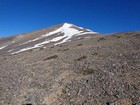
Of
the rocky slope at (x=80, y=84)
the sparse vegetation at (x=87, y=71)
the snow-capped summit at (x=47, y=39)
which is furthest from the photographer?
the snow-capped summit at (x=47, y=39)

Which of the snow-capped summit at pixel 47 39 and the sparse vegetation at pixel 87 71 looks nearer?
the sparse vegetation at pixel 87 71

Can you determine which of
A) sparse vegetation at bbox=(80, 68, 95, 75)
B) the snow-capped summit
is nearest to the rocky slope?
sparse vegetation at bbox=(80, 68, 95, 75)

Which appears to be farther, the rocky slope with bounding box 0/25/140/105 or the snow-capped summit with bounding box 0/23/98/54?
the snow-capped summit with bounding box 0/23/98/54

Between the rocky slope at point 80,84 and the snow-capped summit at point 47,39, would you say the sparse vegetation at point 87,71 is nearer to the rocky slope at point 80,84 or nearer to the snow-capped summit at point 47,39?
the rocky slope at point 80,84

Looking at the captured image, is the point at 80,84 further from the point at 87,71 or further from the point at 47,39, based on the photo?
the point at 47,39

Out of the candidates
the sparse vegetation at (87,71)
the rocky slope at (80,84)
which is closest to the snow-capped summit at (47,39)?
the rocky slope at (80,84)

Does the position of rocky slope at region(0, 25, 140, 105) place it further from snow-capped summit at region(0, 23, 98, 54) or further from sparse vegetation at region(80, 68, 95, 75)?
snow-capped summit at region(0, 23, 98, 54)

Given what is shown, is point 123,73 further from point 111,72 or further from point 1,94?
point 1,94

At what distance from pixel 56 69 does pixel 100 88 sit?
8.48 meters

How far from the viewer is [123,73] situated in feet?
63.0

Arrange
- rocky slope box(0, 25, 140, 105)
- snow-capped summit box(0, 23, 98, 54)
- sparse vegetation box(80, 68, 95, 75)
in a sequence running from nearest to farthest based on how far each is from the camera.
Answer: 1. rocky slope box(0, 25, 140, 105)
2. sparse vegetation box(80, 68, 95, 75)
3. snow-capped summit box(0, 23, 98, 54)

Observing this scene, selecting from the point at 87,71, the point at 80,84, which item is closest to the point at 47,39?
the point at 87,71

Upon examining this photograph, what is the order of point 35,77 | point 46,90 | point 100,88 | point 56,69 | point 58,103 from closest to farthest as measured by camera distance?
point 58,103, point 100,88, point 46,90, point 35,77, point 56,69

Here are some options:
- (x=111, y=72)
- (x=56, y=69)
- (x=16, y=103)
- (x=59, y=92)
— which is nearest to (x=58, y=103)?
(x=59, y=92)
